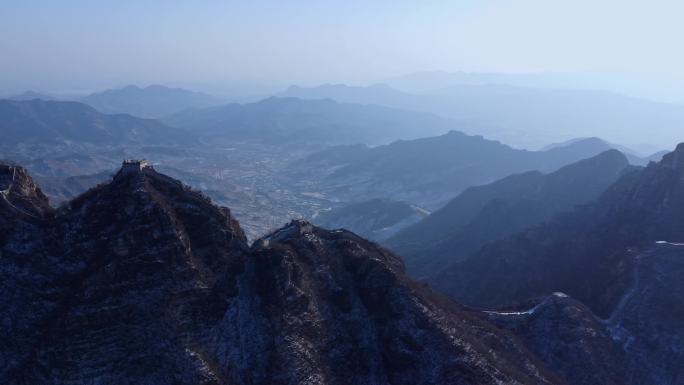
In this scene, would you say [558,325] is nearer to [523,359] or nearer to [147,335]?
[523,359]

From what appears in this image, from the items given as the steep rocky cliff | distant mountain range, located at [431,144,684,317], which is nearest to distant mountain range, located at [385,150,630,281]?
distant mountain range, located at [431,144,684,317]

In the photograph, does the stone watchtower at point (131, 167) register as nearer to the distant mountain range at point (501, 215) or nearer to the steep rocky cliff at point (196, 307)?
the steep rocky cliff at point (196, 307)

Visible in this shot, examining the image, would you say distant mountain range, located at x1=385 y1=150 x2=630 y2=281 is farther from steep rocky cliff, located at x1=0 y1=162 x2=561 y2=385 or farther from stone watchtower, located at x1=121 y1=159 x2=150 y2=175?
stone watchtower, located at x1=121 y1=159 x2=150 y2=175

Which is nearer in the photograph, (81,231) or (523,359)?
(81,231)

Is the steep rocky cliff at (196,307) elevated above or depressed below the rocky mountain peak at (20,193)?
below

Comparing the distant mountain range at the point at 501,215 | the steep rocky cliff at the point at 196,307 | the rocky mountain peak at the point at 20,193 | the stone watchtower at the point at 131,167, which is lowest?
the distant mountain range at the point at 501,215

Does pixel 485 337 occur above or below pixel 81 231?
below

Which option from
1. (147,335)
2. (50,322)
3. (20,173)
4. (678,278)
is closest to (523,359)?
(678,278)

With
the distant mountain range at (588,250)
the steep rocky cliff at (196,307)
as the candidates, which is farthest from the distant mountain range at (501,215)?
the steep rocky cliff at (196,307)
